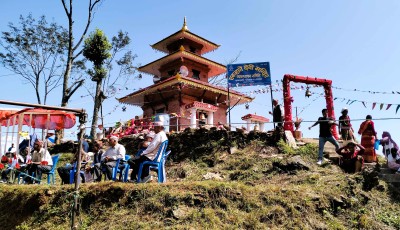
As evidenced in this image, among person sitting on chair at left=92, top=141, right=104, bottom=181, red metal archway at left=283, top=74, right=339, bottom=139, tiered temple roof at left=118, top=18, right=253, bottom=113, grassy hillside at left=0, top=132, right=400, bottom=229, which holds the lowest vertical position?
grassy hillside at left=0, top=132, right=400, bottom=229

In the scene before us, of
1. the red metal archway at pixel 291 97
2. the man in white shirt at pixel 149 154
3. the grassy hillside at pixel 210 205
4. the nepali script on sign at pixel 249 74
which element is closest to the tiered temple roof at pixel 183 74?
the nepali script on sign at pixel 249 74

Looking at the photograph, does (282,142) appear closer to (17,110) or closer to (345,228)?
(345,228)

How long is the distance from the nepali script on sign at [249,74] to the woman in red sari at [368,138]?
12.1 ft

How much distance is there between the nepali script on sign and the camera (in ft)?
38.2

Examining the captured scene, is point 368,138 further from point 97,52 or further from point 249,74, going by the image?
point 97,52

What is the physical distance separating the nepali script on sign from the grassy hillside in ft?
16.5

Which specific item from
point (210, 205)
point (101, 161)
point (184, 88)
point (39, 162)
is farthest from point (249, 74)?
point (184, 88)

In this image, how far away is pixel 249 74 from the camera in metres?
11.8

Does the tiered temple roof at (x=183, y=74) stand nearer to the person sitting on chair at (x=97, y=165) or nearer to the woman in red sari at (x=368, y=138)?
the person sitting on chair at (x=97, y=165)

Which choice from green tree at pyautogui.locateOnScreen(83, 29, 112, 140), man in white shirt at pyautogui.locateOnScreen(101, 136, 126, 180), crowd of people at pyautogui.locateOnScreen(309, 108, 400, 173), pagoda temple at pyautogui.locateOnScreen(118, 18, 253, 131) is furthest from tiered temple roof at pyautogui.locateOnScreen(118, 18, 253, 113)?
man in white shirt at pyautogui.locateOnScreen(101, 136, 126, 180)

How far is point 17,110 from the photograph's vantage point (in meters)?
8.47

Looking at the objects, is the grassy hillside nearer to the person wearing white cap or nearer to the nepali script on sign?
the person wearing white cap

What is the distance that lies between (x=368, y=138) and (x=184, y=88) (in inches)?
457

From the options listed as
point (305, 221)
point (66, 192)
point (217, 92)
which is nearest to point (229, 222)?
point (305, 221)
